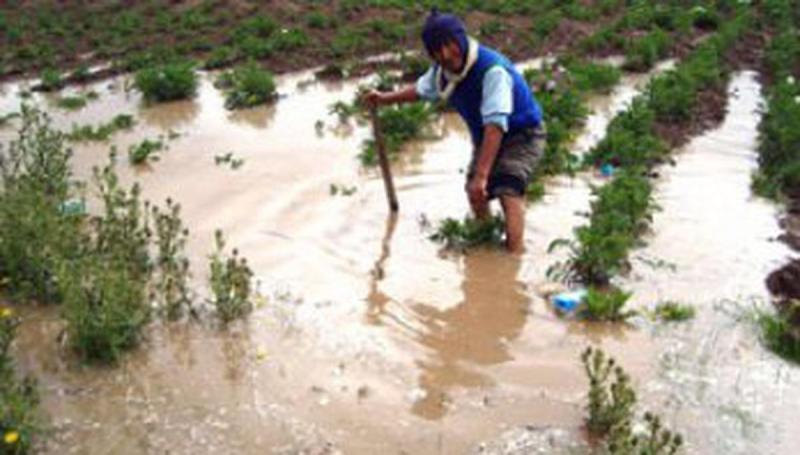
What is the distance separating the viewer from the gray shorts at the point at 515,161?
6.26 metres

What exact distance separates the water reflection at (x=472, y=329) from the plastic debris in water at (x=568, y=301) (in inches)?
8.1

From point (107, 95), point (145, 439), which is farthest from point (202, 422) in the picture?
point (107, 95)

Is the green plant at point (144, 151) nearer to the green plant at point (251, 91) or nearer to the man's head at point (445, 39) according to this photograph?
the green plant at point (251, 91)

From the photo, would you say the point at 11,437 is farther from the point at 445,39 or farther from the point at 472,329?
the point at 445,39

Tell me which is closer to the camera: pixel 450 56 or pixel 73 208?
pixel 450 56

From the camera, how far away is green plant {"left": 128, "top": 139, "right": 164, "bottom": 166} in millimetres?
8398

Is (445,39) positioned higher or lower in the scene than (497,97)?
higher

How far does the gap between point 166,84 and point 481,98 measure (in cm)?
553

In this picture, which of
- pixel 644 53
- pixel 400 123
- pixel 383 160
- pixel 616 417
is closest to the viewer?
pixel 616 417

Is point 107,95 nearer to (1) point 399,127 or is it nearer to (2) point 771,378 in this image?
(1) point 399,127

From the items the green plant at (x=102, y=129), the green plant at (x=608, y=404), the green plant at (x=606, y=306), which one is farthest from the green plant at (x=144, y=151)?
the green plant at (x=608, y=404)

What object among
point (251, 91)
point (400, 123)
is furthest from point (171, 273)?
point (251, 91)

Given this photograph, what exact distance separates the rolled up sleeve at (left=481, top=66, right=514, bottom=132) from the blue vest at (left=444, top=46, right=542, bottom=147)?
60 millimetres

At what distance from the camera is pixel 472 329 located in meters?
5.39
